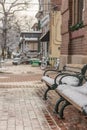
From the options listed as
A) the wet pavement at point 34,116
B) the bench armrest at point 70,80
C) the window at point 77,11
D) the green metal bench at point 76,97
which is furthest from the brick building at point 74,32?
the green metal bench at point 76,97

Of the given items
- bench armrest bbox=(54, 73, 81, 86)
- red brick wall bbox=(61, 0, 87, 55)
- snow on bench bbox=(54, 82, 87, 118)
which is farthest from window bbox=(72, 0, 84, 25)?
snow on bench bbox=(54, 82, 87, 118)

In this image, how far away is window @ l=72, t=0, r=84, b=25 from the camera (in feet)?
50.5

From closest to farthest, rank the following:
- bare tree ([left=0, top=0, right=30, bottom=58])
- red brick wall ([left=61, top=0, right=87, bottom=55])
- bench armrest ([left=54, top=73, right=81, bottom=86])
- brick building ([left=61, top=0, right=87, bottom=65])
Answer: bench armrest ([left=54, top=73, right=81, bottom=86]), red brick wall ([left=61, top=0, right=87, bottom=55]), brick building ([left=61, top=0, right=87, bottom=65]), bare tree ([left=0, top=0, right=30, bottom=58])

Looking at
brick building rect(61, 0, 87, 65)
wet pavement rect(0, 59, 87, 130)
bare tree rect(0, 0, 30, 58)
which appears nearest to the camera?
wet pavement rect(0, 59, 87, 130)

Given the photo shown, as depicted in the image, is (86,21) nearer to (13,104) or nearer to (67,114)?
(13,104)

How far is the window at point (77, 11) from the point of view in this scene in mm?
15383

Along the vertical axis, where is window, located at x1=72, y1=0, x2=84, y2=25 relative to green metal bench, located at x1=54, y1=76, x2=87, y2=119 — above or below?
above

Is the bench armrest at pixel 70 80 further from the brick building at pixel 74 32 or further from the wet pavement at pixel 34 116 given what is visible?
the brick building at pixel 74 32

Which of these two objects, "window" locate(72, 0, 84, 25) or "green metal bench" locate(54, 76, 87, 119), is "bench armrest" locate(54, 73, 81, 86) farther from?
"window" locate(72, 0, 84, 25)

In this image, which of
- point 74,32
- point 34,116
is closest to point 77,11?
point 74,32

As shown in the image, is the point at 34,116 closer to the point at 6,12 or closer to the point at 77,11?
the point at 77,11

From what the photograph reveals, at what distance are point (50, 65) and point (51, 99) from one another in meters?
23.3

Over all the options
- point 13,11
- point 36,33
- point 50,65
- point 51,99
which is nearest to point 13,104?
point 51,99

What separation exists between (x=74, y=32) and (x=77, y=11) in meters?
Answer: 1.04
